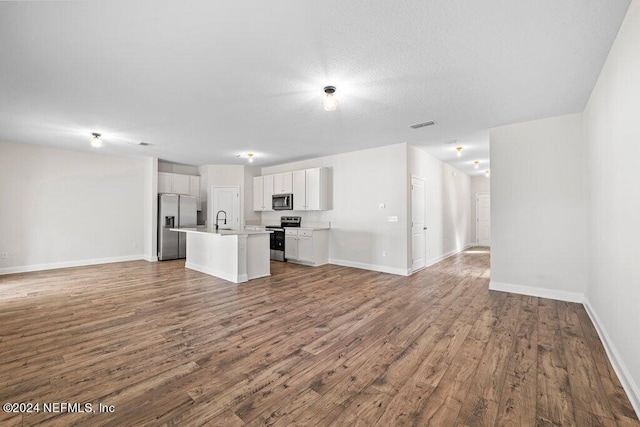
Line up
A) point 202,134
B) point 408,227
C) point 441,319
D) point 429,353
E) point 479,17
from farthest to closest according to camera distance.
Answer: point 408,227 → point 202,134 → point 441,319 → point 429,353 → point 479,17

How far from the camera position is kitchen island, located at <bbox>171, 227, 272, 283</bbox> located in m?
4.96

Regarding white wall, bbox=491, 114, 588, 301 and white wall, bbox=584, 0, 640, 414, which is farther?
white wall, bbox=491, 114, 588, 301

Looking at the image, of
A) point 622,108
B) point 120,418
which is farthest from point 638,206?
point 120,418

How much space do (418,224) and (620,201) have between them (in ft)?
12.9

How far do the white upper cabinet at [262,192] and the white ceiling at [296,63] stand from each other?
3.31m

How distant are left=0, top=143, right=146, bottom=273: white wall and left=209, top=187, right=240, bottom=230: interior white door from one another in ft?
6.08

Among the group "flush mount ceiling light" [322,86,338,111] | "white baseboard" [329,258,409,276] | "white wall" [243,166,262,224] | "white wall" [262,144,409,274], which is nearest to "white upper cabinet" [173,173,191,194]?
"white wall" [243,166,262,224]

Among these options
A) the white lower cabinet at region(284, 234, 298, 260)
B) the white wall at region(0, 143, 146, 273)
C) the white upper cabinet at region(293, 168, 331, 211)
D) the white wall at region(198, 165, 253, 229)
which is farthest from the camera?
the white wall at region(198, 165, 253, 229)

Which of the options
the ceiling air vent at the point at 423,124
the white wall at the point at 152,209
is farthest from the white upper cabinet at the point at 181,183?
the ceiling air vent at the point at 423,124

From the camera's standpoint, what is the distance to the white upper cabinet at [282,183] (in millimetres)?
7383

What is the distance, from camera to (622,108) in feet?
7.19

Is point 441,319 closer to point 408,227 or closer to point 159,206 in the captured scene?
point 408,227

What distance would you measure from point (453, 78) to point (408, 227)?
10.4 ft

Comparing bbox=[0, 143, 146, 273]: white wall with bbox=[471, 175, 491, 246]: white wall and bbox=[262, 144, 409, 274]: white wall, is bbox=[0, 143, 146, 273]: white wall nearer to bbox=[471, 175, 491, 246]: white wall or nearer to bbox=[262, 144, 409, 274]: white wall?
bbox=[262, 144, 409, 274]: white wall
